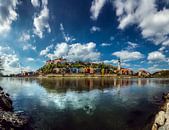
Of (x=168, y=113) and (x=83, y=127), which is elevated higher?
(x=168, y=113)

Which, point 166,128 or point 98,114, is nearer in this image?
point 166,128

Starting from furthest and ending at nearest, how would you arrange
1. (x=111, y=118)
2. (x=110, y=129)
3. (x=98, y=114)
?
(x=98, y=114) < (x=111, y=118) < (x=110, y=129)

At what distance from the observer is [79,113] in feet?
121

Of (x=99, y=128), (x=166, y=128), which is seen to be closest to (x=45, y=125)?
(x=99, y=128)

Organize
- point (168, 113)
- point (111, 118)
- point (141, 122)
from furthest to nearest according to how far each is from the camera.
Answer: point (111, 118), point (141, 122), point (168, 113)

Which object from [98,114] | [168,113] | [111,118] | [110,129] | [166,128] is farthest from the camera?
[98,114]

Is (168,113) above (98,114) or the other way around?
above

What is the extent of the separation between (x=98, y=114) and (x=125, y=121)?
637 cm

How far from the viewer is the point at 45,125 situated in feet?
95.0

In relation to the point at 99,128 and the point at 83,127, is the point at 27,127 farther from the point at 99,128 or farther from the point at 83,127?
the point at 99,128

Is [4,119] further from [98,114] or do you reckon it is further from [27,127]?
[98,114]

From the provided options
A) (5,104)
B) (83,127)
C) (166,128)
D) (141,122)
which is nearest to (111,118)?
(141,122)

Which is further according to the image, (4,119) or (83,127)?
(83,127)

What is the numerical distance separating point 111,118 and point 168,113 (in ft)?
35.5
